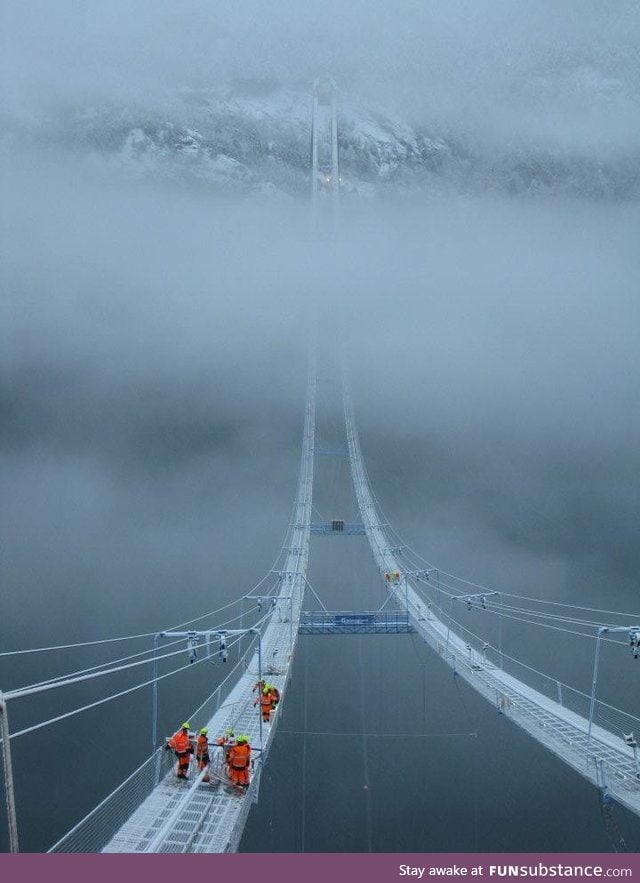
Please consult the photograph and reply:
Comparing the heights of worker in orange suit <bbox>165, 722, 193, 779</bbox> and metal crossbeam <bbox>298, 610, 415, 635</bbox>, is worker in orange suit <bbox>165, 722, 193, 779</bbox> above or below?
above

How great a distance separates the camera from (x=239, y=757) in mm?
9477

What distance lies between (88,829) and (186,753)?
2.60 m

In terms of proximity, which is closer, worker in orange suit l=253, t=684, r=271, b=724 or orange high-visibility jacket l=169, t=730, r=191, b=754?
orange high-visibility jacket l=169, t=730, r=191, b=754

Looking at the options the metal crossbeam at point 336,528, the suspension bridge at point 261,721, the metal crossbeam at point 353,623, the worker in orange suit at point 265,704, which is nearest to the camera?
the suspension bridge at point 261,721

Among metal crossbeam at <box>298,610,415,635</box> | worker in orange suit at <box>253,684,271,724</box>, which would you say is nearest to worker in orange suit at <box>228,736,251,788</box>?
worker in orange suit at <box>253,684,271,724</box>

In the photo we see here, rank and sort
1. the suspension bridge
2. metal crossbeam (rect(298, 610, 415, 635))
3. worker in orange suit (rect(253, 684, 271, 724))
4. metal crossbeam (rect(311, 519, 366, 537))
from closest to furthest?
the suspension bridge, worker in orange suit (rect(253, 684, 271, 724)), metal crossbeam (rect(298, 610, 415, 635)), metal crossbeam (rect(311, 519, 366, 537))

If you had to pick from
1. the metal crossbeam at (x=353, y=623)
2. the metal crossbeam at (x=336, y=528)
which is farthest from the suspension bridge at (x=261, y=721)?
the metal crossbeam at (x=336, y=528)

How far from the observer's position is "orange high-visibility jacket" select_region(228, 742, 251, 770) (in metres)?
9.43

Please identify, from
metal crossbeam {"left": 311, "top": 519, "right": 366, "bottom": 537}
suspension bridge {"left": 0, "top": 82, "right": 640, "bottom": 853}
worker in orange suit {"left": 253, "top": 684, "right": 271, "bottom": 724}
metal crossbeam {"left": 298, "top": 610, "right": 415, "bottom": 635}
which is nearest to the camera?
suspension bridge {"left": 0, "top": 82, "right": 640, "bottom": 853}

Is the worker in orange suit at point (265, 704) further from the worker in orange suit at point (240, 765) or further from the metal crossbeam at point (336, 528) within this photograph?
the metal crossbeam at point (336, 528)

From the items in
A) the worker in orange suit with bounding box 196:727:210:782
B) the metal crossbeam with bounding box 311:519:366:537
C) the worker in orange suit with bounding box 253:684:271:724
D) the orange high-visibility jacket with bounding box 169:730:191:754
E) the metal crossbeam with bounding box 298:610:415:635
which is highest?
the metal crossbeam with bounding box 311:519:366:537

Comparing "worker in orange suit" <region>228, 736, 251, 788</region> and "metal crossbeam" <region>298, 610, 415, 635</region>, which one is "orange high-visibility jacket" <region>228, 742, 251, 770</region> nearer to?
"worker in orange suit" <region>228, 736, 251, 788</region>

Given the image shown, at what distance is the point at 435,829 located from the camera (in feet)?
83.8

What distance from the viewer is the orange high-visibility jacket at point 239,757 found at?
943cm
